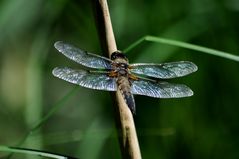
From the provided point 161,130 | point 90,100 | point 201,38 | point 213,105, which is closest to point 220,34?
point 201,38

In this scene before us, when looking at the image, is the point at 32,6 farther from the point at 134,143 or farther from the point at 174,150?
the point at 134,143

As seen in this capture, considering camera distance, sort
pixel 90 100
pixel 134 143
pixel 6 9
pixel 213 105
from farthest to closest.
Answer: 1. pixel 90 100
2. pixel 213 105
3. pixel 6 9
4. pixel 134 143

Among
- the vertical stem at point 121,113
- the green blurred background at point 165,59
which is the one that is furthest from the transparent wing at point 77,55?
the green blurred background at point 165,59

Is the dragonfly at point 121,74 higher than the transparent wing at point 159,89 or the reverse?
higher

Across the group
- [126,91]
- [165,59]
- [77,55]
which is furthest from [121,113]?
[165,59]

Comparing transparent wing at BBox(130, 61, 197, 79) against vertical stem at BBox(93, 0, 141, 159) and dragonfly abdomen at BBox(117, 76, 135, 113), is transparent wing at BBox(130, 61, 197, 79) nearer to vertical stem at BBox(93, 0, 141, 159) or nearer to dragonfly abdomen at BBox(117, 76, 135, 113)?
dragonfly abdomen at BBox(117, 76, 135, 113)

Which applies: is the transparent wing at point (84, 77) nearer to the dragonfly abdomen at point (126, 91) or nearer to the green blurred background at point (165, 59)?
the dragonfly abdomen at point (126, 91)
